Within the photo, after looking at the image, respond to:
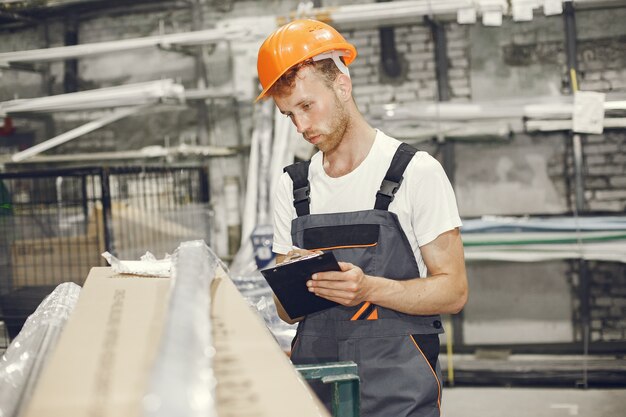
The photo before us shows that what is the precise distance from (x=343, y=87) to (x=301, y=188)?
28 centimetres

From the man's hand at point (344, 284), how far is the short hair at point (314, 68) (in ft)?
1.61

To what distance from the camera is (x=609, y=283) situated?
4.97 m

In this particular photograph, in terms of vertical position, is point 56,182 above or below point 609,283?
above

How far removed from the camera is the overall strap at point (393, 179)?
1.64m

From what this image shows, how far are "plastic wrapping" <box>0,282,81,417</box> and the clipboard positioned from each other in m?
0.44

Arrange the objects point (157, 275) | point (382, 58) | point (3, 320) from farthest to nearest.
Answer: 1. point (382, 58)
2. point (3, 320)
3. point (157, 275)

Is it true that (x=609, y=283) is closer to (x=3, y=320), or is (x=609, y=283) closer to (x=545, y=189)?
(x=545, y=189)

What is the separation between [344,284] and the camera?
1.56 m

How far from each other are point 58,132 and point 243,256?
233 centimetres

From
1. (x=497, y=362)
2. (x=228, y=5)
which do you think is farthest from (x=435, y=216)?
(x=228, y=5)

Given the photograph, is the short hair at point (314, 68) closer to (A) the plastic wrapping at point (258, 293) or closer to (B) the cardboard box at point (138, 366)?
(A) the plastic wrapping at point (258, 293)

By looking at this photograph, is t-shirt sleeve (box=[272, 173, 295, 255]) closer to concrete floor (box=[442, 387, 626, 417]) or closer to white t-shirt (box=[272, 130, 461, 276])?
white t-shirt (box=[272, 130, 461, 276])

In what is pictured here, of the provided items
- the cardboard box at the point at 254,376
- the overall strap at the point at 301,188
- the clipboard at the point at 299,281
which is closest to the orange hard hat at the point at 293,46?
the overall strap at the point at 301,188

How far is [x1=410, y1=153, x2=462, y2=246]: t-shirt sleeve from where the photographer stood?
1.62 metres
